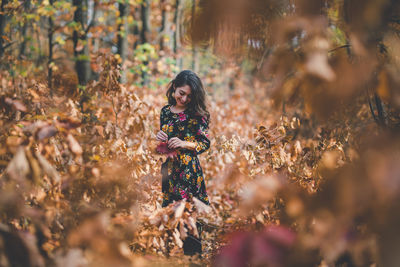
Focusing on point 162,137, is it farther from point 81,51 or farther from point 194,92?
point 81,51

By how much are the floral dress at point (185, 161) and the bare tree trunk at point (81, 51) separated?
3.00m

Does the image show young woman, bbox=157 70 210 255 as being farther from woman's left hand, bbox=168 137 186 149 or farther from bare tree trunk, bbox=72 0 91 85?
bare tree trunk, bbox=72 0 91 85

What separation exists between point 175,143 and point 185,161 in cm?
22

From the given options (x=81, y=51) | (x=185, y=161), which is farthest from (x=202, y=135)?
(x=81, y=51)

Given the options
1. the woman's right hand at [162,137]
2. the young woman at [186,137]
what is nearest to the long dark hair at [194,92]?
the young woman at [186,137]

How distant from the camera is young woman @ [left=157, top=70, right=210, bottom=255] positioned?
8.65 ft

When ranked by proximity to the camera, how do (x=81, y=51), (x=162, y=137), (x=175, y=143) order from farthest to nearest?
(x=81, y=51) < (x=162, y=137) < (x=175, y=143)

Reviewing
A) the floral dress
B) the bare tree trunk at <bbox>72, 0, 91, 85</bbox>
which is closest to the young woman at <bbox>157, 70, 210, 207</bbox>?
the floral dress

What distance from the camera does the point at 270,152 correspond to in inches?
92.2

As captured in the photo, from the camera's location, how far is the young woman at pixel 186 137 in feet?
8.65

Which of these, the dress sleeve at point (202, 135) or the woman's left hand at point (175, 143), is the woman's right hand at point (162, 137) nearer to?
the woman's left hand at point (175, 143)

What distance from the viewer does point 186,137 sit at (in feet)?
8.77

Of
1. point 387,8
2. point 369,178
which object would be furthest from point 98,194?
point 387,8

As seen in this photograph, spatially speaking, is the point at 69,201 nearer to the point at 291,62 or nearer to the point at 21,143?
the point at 21,143
